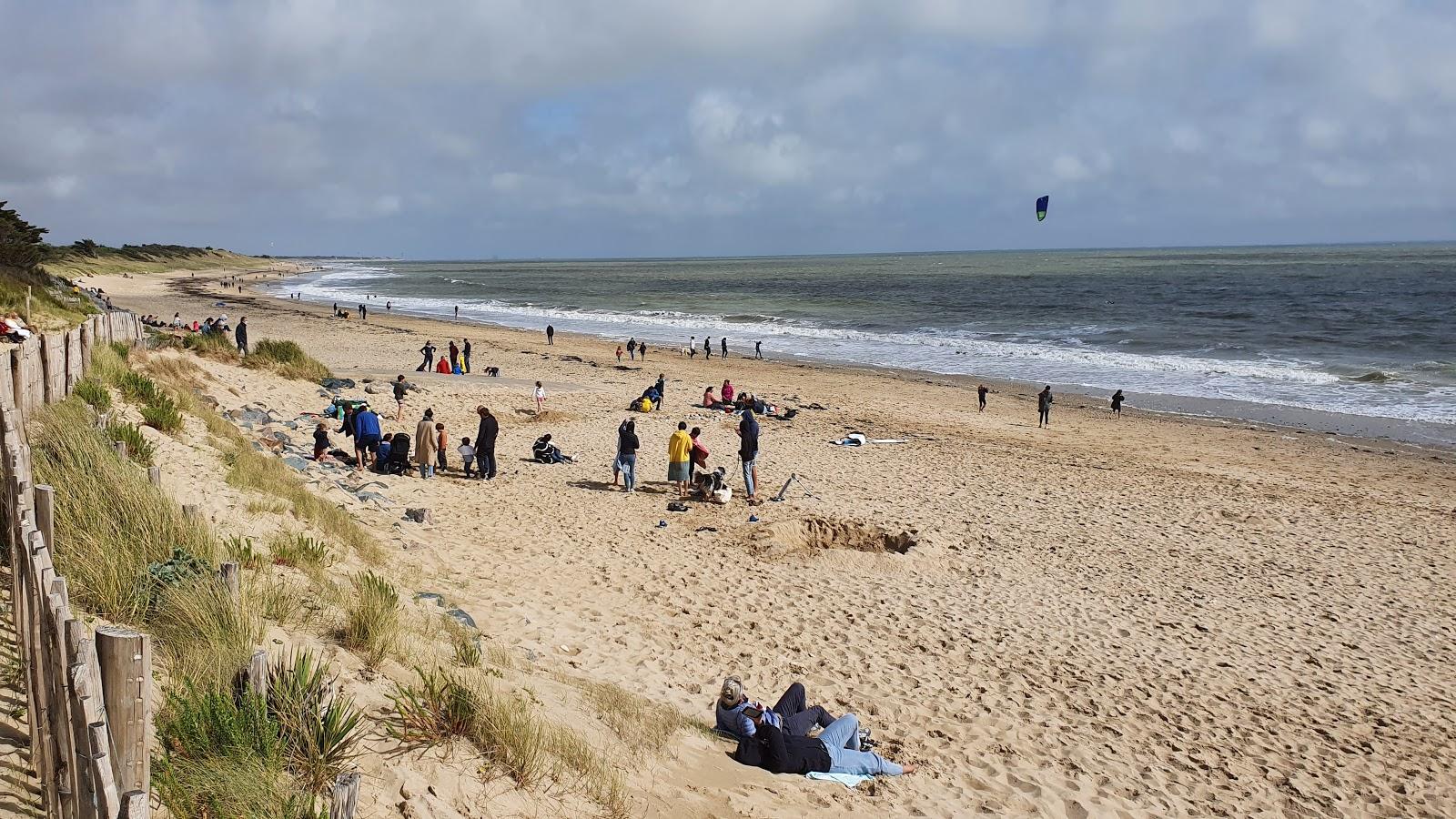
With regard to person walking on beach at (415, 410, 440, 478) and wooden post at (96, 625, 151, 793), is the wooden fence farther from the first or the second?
person walking on beach at (415, 410, 440, 478)

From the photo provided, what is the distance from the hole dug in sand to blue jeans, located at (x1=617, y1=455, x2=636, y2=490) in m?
2.84

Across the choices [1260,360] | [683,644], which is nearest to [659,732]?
[683,644]

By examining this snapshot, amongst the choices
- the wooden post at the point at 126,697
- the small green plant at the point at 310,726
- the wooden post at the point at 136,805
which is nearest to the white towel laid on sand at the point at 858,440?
the small green plant at the point at 310,726

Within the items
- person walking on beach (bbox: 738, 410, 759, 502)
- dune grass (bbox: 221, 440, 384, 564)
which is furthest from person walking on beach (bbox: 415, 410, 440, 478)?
person walking on beach (bbox: 738, 410, 759, 502)

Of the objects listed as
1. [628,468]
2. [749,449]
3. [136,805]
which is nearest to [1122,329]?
[749,449]

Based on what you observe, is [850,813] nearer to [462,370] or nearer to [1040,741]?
[1040,741]

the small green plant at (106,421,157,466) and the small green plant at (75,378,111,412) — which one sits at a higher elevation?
the small green plant at (75,378,111,412)

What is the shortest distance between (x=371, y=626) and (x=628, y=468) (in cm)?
844

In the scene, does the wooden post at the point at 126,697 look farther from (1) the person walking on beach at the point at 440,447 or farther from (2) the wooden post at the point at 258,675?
(1) the person walking on beach at the point at 440,447

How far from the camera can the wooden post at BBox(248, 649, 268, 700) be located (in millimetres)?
3792

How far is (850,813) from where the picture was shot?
5598 millimetres

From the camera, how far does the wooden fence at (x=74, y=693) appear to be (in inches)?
97.2

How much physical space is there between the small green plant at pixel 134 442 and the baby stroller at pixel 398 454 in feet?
18.3

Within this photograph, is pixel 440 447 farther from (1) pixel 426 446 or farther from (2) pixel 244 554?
(2) pixel 244 554
